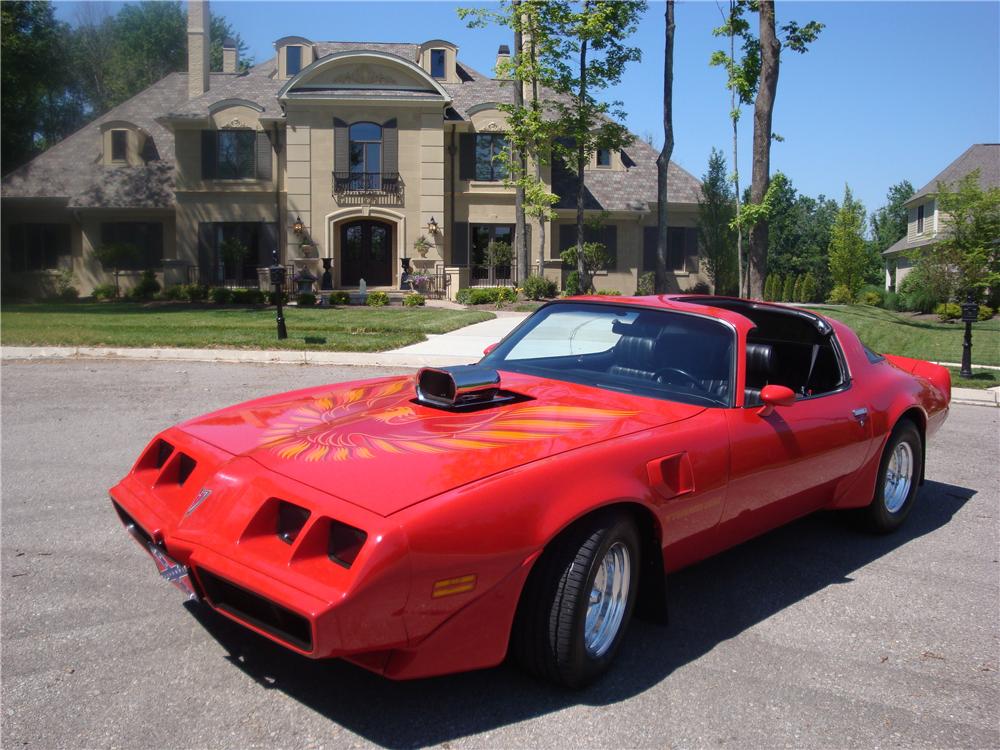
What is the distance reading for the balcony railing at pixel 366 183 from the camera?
29.8 meters

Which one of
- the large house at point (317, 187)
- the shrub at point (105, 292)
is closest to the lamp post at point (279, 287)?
the large house at point (317, 187)

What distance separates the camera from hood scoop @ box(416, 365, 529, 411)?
3807mm

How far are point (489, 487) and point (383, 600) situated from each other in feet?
1.71

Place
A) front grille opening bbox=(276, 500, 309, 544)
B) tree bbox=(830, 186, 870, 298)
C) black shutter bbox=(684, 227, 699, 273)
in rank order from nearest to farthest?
front grille opening bbox=(276, 500, 309, 544)
black shutter bbox=(684, 227, 699, 273)
tree bbox=(830, 186, 870, 298)

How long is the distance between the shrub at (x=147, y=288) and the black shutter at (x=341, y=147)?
24.6 feet

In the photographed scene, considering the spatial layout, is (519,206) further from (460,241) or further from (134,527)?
(134,527)

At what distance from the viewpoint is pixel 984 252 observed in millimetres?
29609

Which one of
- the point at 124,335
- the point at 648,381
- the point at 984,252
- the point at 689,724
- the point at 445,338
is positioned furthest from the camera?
the point at 984,252

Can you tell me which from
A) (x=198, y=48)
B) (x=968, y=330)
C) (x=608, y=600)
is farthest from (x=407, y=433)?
(x=198, y=48)

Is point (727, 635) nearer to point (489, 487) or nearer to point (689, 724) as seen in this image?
point (689, 724)

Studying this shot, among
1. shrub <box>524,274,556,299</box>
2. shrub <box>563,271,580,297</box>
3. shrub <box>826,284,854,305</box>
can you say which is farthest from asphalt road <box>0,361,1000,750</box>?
shrub <box>826,284,854,305</box>

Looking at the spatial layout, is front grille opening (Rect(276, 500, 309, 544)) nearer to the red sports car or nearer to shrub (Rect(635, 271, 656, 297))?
the red sports car

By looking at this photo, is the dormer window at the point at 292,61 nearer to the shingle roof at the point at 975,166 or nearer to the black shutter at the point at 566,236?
the black shutter at the point at 566,236

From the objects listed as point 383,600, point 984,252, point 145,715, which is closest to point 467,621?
point 383,600
